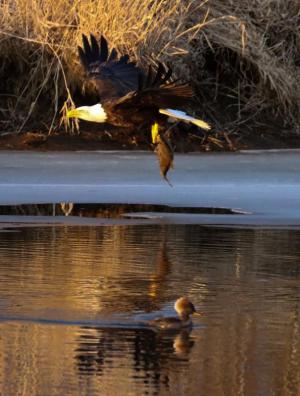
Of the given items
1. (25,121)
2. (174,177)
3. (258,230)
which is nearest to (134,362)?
(258,230)

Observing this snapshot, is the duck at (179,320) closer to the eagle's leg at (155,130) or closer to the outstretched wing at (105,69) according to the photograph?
the eagle's leg at (155,130)

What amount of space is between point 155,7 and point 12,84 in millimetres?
2480

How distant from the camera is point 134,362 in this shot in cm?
671

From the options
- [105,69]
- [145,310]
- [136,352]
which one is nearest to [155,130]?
[105,69]

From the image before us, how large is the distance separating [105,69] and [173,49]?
4.01 m

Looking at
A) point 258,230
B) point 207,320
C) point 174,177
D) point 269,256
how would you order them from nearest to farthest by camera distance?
point 207,320, point 269,256, point 258,230, point 174,177

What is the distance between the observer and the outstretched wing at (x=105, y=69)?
13828 millimetres

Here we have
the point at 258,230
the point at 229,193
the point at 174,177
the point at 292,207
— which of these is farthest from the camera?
the point at 174,177

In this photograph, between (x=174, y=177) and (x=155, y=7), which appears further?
(x=155, y=7)

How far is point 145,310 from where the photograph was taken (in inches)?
318

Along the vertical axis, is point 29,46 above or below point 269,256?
above

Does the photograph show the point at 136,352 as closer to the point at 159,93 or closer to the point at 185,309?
the point at 185,309

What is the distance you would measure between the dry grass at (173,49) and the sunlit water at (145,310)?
254 inches

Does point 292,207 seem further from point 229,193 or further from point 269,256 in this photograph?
point 269,256
